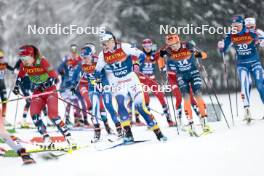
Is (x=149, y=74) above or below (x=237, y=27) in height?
below

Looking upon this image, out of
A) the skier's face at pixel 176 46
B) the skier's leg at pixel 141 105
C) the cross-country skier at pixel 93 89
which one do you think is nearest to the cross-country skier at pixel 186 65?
the skier's face at pixel 176 46

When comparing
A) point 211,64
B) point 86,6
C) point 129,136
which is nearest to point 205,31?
point 211,64

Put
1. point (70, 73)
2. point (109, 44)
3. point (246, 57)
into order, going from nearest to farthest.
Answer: point (109, 44) < point (246, 57) < point (70, 73)

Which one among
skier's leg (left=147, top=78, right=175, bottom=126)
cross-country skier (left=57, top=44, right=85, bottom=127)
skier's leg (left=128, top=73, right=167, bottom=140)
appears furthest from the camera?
cross-country skier (left=57, top=44, right=85, bottom=127)

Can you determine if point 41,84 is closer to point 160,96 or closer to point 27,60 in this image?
point 27,60

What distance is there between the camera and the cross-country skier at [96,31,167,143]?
8617 mm

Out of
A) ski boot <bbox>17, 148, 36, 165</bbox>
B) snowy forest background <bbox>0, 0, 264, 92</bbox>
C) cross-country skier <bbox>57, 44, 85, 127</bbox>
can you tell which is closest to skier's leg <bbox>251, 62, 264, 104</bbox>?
ski boot <bbox>17, 148, 36, 165</bbox>

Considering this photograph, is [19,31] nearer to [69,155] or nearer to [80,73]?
[80,73]

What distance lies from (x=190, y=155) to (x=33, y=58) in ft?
13.0

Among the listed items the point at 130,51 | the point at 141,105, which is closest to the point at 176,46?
the point at 130,51

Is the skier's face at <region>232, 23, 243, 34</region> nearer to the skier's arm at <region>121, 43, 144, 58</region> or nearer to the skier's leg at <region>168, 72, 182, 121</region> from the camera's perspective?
the skier's leg at <region>168, 72, 182, 121</region>

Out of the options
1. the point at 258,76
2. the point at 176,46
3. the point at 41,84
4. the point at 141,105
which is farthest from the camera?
the point at 258,76

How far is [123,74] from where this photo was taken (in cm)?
874

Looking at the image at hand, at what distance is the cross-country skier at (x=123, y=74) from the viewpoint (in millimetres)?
8617
